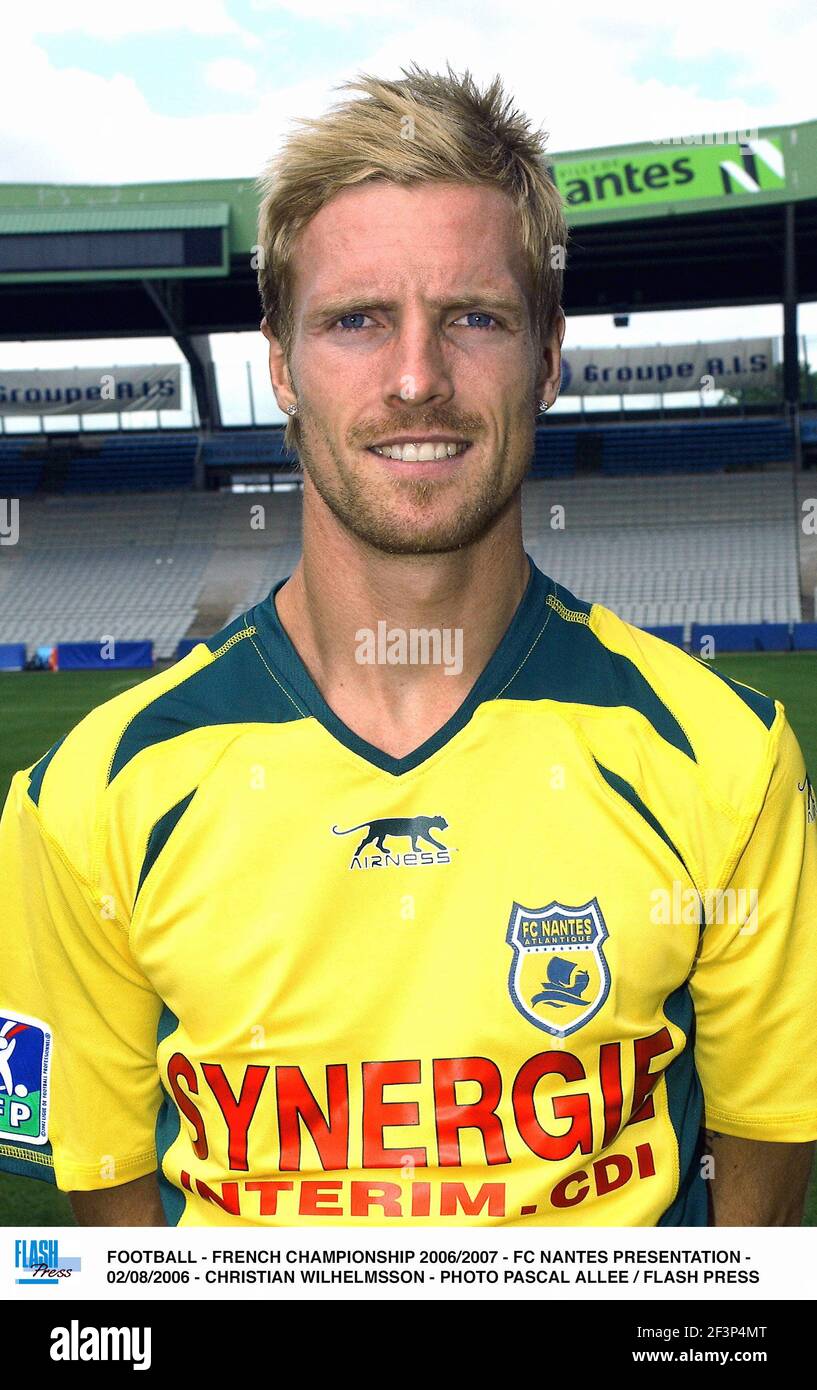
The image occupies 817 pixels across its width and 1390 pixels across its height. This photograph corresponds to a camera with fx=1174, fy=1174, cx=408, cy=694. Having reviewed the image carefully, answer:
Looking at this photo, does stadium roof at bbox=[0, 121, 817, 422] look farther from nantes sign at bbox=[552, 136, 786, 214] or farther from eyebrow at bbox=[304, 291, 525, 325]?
eyebrow at bbox=[304, 291, 525, 325]

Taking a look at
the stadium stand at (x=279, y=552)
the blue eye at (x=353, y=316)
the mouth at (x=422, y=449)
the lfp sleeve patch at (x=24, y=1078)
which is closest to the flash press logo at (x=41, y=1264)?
the lfp sleeve patch at (x=24, y=1078)

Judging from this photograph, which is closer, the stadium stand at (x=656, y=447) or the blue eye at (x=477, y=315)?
the blue eye at (x=477, y=315)

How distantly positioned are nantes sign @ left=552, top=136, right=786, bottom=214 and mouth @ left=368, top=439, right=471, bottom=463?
24.1 metres

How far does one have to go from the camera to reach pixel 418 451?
5.60ft

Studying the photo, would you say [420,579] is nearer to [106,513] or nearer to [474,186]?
[474,186]

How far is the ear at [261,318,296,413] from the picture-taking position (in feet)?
6.39

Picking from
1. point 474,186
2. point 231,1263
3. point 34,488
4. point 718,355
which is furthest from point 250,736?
point 34,488

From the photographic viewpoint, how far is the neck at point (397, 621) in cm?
186

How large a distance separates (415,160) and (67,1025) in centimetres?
147

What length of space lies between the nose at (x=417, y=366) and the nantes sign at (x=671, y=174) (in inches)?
949

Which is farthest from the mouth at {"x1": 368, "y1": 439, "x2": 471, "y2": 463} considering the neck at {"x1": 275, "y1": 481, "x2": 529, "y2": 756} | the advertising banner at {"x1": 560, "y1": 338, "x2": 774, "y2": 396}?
A: the advertising banner at {"x1": 560, "y1": 338, "x2": 774, "y2": 396}

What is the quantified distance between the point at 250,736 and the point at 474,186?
0.91 m
